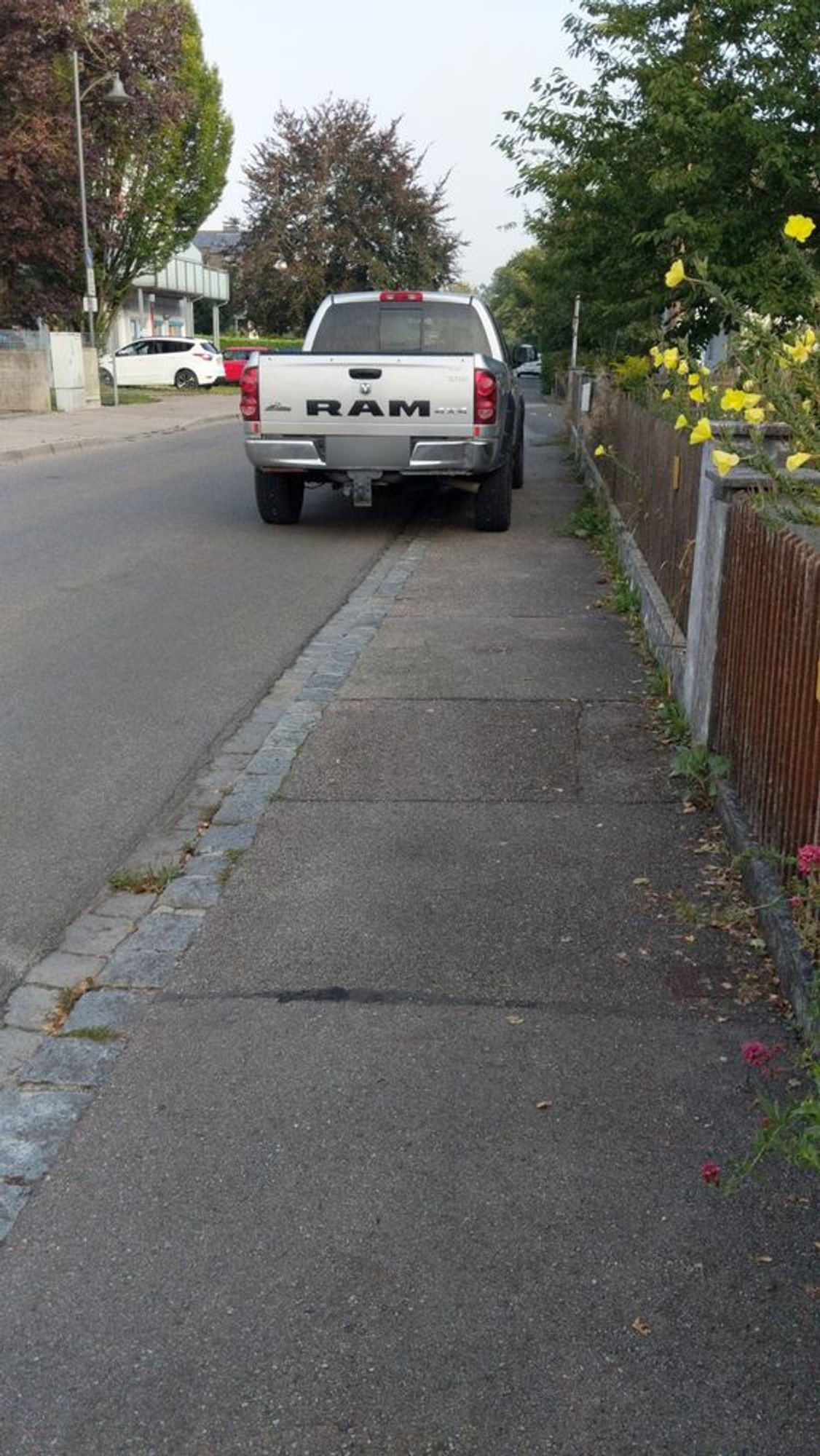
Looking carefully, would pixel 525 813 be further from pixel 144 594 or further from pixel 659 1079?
pixel 144 594

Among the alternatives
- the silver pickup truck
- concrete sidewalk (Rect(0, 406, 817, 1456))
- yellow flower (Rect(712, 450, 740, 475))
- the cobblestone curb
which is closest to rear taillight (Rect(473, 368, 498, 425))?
the silver pickup truck

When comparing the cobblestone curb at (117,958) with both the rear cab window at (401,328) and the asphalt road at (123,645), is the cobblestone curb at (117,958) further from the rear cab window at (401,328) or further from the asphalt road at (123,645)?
the rear cab window at (401,328)

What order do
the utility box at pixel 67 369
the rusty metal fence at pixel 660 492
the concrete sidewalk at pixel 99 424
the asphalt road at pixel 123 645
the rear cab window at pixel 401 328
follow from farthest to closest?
the utility box at pixel 67 369 → the concrete sidewalk at pixel 99 424 → the rear cab window at pixel 401 328 → the rusty metal fence at pixel 660 492 → the asphalt road at pixel 123 645

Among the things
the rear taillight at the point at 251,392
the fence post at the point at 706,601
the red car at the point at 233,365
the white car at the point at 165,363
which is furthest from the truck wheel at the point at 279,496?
the red car at the point at 233,365

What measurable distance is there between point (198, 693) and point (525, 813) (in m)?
2.43

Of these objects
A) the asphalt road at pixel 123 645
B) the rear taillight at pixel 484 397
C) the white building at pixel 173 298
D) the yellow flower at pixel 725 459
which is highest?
the white building at pixel 173 298

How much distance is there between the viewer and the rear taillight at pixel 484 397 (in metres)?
11.8

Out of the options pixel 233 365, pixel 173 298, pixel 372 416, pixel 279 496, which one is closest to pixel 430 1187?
pixel 372 416

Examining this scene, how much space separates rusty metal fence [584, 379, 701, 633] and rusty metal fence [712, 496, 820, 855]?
1.20m

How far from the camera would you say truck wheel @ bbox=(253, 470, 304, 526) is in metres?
13.2

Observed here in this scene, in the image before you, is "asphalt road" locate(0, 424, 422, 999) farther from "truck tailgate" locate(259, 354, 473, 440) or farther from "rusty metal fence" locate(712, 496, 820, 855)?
"rusty metal fence" locate(712, 496, 820, 855)

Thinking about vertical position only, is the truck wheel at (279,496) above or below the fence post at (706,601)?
below

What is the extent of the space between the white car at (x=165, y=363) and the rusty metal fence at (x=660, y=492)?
3651cm

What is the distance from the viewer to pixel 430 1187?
311 centimetres
